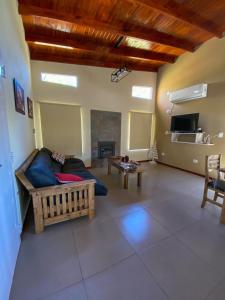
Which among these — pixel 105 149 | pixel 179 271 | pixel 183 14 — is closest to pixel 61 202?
pixel 179 271

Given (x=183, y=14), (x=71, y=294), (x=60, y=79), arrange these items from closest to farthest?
(x=71, y=294)
(x=183, y=14)
(x=60, y=79)

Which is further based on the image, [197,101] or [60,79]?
[60,79]

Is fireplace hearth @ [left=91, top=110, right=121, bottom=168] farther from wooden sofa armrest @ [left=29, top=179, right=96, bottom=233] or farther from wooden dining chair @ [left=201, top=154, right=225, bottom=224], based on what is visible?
wooden dining chair @ [left=201, top=154, right=225, bottom=224]

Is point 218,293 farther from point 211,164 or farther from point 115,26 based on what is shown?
point 115,26

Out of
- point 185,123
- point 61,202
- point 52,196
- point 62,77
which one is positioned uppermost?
point 62,77

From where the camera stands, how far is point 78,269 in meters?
1.33

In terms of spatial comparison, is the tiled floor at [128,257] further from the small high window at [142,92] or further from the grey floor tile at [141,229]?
the small high window at [142,92]

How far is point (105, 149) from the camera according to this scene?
5.03 m

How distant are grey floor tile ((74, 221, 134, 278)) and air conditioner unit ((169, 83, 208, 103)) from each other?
398cm

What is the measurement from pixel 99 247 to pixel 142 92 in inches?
205

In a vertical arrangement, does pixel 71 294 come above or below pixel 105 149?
below

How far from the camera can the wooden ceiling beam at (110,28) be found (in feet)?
8.06

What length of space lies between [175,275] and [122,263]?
0.49m

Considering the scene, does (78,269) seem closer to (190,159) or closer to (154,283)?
(154,283)
